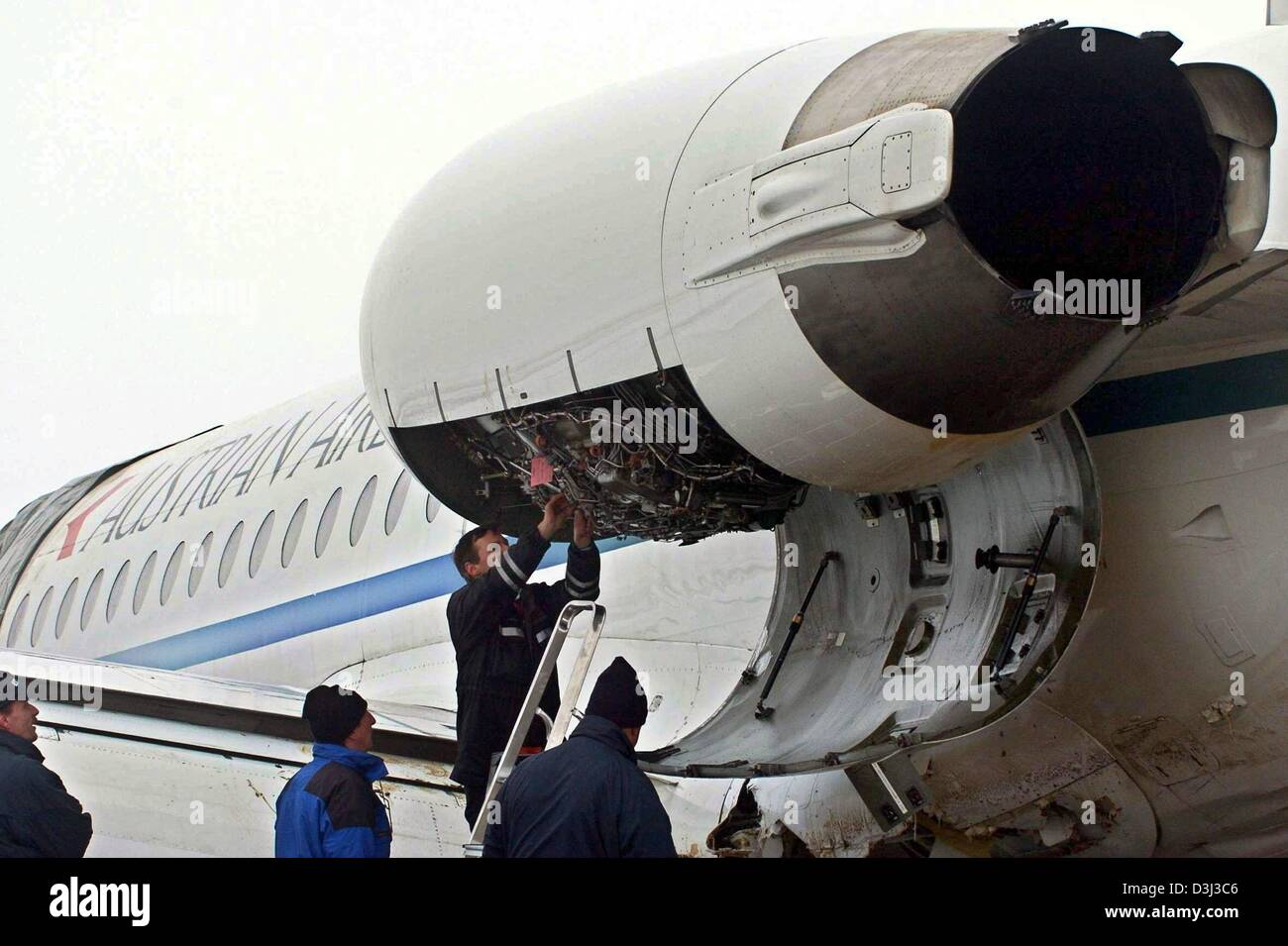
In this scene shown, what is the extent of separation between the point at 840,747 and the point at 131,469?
11.7 m

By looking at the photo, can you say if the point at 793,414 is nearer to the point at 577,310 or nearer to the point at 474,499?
the point at 577,310

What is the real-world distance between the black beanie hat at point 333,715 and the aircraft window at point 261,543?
592 centimetres

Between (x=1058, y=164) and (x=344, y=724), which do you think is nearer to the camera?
(x=1058, y=164)

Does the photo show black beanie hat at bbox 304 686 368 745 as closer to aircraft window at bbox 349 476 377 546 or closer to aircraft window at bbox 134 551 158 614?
aircraft window at bbox 349 476 377 546

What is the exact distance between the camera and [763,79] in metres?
4.48

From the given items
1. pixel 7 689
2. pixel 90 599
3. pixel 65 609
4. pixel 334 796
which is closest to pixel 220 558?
pixel 90 599

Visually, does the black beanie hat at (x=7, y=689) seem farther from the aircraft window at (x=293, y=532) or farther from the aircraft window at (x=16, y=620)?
the aircraft window at (x=16, y=620)

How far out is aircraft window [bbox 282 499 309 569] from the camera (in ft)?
34.1

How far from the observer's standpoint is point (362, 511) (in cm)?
978

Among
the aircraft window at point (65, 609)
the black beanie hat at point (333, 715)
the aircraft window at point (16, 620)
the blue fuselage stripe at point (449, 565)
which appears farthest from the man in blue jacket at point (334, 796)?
the aircraft window at point (16, 620)

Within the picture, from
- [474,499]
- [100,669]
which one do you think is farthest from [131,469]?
[474,499]

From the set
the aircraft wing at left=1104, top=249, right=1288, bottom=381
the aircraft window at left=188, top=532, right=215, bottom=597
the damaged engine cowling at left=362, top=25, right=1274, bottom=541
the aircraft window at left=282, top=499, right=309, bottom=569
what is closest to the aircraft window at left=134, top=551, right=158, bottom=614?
the aircraft window at left=188, top=532, right=215, bottom=597
